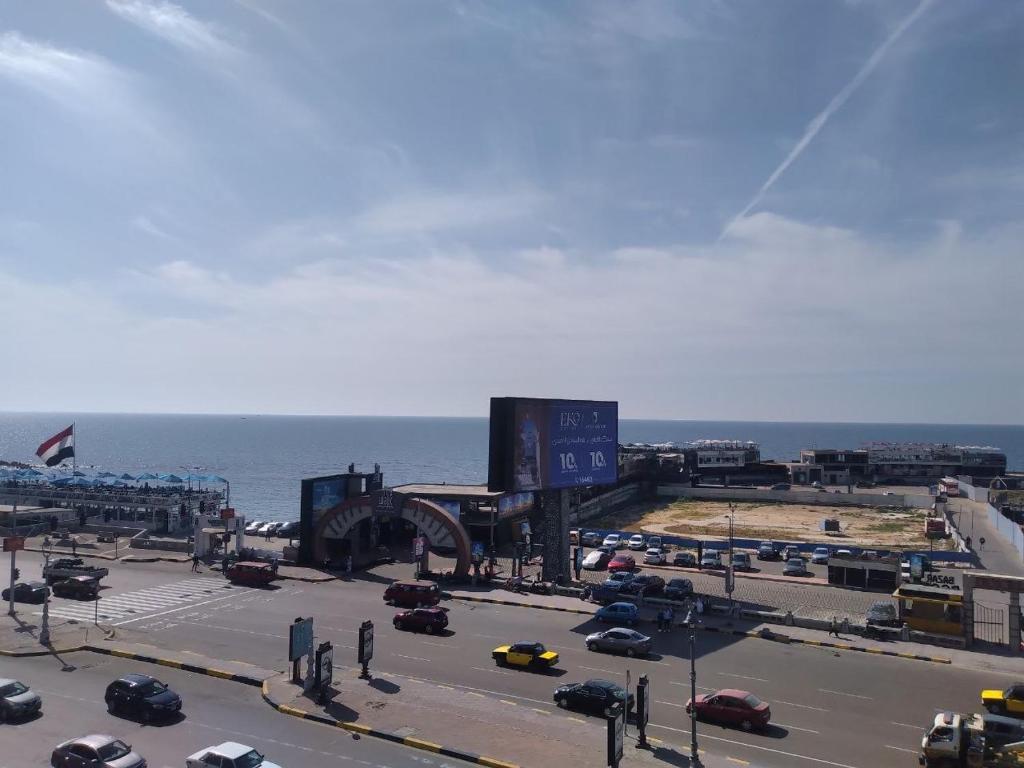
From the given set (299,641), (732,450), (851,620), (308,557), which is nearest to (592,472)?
(851,620)

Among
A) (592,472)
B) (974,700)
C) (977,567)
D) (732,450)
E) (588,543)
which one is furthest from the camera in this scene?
(732,450)

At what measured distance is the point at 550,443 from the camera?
176 ft

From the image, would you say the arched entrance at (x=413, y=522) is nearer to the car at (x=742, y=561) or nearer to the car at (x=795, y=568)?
the car at (x=742, y=561)

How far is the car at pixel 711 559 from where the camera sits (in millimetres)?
67562

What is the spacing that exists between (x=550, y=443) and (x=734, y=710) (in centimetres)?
2627

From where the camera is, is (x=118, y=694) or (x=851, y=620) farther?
(x=851, y=620)

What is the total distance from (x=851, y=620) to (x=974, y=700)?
47.5 ft

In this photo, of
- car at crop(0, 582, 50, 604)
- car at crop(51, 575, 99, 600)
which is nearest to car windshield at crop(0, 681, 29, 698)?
car at crop(0, 582, 50, 604)

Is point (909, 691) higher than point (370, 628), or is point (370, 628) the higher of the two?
point (370, 628)

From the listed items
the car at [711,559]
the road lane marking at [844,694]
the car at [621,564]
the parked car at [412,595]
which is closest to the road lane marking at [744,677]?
A: the road lane marking at [844,694]

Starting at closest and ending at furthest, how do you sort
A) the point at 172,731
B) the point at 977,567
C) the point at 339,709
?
the point at 172,731 < the point at 339,709 < the point at 977,567

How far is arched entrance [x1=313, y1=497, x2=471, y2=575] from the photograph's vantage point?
5841cm

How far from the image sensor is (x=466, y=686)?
1336 inches

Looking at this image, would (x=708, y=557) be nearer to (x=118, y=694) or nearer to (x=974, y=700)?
(x=974, y=700)
